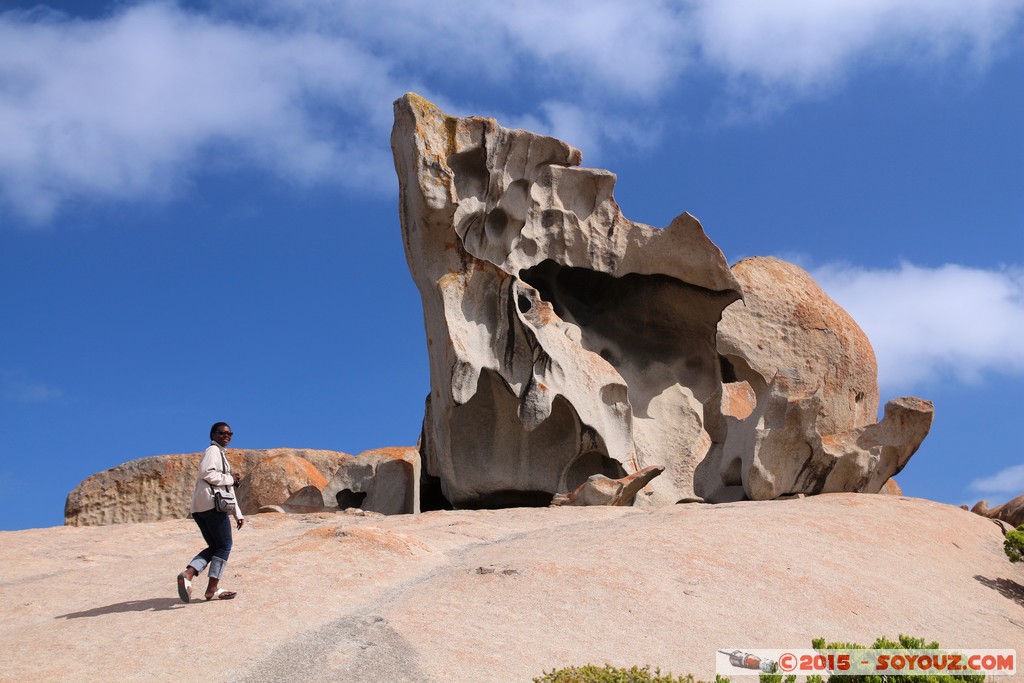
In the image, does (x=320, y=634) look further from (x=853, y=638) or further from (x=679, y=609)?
(x=853, y=638)

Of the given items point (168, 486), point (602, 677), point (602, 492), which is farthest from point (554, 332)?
point (602, 677)

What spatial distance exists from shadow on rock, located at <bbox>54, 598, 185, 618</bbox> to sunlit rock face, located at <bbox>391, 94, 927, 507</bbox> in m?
9.62

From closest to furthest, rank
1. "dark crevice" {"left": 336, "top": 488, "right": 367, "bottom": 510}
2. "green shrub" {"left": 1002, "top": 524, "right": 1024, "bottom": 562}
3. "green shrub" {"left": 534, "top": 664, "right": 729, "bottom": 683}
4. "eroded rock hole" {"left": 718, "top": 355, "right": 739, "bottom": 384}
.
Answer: "green shrub" {"left": 534, "top": 664, "right": 729, "bottom": 683}
"green shrub" {"left": 1002, "top": 524, "right": 1024, "bottom": 562}
"dark crevice" {"left": 336, "top": 488, "right": 367, "bottom": 510}
"eroded rock hole" {"left": 718, "top": 355, "right": 739, "bottom": 384}

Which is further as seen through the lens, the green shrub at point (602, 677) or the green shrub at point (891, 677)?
the green shrub at point (891, 677)

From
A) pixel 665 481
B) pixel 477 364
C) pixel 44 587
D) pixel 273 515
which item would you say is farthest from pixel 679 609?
pixel 665 481

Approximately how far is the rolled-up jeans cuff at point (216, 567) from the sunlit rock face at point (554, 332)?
9568 millimetres

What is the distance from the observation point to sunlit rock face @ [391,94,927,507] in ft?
62.9

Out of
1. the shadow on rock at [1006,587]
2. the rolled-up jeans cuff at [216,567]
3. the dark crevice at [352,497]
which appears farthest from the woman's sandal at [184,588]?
the dark crevice at [352,497]

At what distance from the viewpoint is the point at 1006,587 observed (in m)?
13.1

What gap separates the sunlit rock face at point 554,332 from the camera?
19.2 m

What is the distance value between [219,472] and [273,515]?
23.9ft

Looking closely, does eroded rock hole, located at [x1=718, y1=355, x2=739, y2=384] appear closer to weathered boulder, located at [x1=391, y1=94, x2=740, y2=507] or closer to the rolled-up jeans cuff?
weathered boulder, located at [x1=391, y1=94, x2=740, y2=507]

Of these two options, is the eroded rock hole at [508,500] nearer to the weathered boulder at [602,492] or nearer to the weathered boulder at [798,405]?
the weathered boulder at [602,492]

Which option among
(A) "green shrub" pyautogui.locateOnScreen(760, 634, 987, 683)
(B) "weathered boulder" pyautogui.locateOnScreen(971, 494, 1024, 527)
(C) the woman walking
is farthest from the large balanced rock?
(A) "green shrub" pyautogui.locateOnScreen(760, 634, 987, 683)
